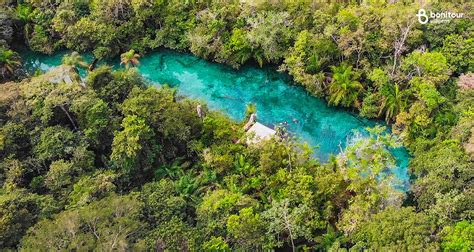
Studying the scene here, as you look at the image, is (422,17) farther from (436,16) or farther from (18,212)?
(18,212)

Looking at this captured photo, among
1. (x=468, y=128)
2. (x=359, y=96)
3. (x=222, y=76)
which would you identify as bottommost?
(x=222, y=76)

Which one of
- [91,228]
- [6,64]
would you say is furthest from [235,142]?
[6,64]

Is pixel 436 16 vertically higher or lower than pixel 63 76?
higher

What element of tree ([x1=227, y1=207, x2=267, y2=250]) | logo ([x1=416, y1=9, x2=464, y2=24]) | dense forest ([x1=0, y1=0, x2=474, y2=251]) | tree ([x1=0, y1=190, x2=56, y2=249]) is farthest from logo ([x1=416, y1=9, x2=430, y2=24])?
tree ([x1=0, y1=190, x2=56, y2=249])

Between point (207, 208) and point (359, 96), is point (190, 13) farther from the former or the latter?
point (207, 208)

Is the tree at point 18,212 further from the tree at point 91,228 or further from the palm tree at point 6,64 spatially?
the palm tree at point 6,64

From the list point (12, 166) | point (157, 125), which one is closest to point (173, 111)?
point (157, 125)
